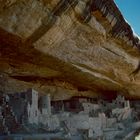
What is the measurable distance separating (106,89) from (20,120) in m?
7.43

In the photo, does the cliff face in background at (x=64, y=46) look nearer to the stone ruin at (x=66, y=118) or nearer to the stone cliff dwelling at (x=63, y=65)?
the stone cliff dwelling at (x=63, y=65)

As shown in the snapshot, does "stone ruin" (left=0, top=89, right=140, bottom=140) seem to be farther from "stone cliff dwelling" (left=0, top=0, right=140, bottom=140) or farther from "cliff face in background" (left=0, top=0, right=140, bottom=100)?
"cliff face in background" (left=0, top=0, right=140, bottom=100)

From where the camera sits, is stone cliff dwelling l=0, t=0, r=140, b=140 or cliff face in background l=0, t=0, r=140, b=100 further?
stone cliff dwelling l=0, t=0, r=140, b=140

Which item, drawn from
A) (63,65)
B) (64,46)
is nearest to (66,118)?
(63,65)

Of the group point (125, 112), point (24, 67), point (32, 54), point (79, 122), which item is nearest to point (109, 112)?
point (125, 112)

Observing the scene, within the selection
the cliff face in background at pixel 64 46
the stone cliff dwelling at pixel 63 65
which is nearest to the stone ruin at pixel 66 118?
the stone cliff dwelling at pixel 63 65

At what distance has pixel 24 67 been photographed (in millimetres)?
11570

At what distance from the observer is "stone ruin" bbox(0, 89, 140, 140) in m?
9.96

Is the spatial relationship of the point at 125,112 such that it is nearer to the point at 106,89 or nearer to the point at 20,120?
the point at 106,89

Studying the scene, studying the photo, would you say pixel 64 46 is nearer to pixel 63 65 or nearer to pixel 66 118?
pixel 63 65

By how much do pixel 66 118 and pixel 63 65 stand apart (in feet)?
6.84

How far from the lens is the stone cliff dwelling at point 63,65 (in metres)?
8.68

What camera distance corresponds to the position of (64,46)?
33.5 feet

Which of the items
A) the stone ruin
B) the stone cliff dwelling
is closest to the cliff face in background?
the stone cliff dwelling
